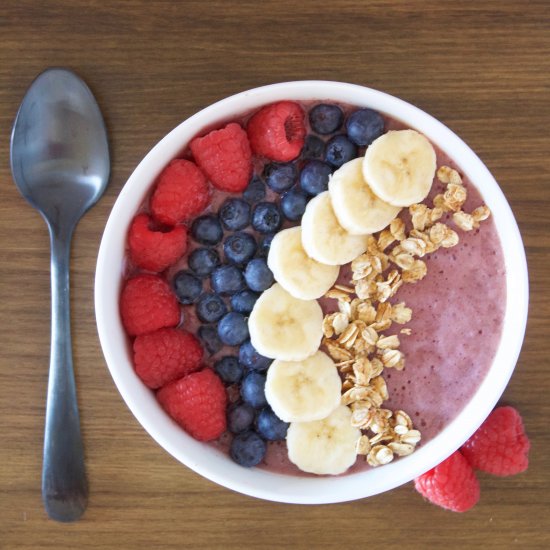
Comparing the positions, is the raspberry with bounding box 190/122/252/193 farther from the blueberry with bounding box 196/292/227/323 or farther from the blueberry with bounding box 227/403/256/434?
the blueberry with bounding box 227/403/256/434

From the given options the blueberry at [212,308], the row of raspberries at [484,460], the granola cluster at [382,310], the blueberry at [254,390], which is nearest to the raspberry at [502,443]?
the row of raspberries at [484,460]

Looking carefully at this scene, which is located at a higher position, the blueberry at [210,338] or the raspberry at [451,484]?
the blueberry at [210,338]

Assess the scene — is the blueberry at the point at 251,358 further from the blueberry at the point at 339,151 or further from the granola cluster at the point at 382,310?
the blueberry at the point at 339,151

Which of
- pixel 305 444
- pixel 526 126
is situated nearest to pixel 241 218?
pixel 305 444

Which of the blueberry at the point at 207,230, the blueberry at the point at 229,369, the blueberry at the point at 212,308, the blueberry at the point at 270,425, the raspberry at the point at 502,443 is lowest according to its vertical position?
the raspberry at the point at 502,443

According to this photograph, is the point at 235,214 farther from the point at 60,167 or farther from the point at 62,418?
the point at 62,418

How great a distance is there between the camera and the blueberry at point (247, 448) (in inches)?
47.8

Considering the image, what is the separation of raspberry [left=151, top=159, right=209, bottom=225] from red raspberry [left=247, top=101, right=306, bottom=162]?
0.10 meters

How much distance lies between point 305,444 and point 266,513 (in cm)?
19

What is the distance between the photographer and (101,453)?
4.30ft

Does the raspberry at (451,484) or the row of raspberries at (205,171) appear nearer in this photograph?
the row of raspberries at (205,171)

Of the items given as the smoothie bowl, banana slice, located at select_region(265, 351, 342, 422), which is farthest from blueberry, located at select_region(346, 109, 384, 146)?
banana slice, located at select_region(265, 351, 342, 422)

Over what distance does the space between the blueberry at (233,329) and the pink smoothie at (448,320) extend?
4 centimetres

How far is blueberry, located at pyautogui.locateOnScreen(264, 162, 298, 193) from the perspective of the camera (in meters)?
1.18
